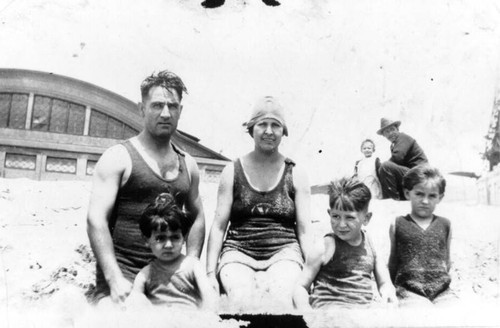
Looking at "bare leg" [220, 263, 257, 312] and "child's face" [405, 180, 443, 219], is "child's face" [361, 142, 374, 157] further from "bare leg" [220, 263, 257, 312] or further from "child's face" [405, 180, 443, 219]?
"bare leg" [220, 263, 257, 312]

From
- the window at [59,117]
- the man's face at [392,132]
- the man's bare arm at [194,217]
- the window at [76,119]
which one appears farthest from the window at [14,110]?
the man's face at [392,132]

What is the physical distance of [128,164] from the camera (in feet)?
9.09

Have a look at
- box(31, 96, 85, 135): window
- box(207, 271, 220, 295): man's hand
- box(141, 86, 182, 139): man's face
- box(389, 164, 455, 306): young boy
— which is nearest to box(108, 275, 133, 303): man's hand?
box(207, 271, 220, 295): man's hand

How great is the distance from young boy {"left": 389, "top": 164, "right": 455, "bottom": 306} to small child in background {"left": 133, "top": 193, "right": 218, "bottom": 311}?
1.20m

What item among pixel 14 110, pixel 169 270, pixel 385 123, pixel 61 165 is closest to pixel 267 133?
pixel 169 270

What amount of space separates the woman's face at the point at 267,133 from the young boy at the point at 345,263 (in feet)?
1.51

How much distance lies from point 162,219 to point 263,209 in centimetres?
68

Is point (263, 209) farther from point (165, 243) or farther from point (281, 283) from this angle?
point (165, 243)

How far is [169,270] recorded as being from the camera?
2.52 metres

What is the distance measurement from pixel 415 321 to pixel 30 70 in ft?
12.5

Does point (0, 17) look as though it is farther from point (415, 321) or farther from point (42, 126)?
point (415, 321)

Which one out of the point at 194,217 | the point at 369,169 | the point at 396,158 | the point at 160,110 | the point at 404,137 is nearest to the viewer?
the point at 160,110

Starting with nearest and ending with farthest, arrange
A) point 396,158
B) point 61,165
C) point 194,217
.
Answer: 1. point 194,217
2. point 396,158
3. point 61,165

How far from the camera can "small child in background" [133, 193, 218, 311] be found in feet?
8.11
